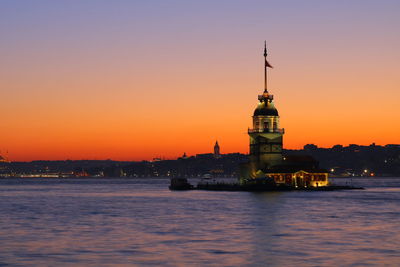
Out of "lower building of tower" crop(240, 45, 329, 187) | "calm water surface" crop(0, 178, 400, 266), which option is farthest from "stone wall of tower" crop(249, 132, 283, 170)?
"calm water surface" crop(0, 178, 400, 266)

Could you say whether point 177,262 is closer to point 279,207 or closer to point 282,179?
point 279,207

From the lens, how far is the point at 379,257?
134 feet

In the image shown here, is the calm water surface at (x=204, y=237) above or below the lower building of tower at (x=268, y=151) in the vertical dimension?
below

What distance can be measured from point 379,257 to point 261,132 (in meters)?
86.3

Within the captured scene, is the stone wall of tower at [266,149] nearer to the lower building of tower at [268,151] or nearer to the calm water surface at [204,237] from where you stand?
the lower building of tower at [268,151]

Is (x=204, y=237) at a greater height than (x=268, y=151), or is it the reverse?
(x=268, y=151)

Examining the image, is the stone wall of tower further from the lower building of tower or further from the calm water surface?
the calm water surface

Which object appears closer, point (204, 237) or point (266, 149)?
point (204, 237)

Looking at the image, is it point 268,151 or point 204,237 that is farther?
point 268,151

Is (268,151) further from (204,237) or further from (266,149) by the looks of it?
(204,237)

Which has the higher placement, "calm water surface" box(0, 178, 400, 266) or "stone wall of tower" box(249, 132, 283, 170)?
"stone wall of tower" box(249, 132, 283, 170)

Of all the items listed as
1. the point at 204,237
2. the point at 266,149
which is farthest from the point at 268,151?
the point at 204,237

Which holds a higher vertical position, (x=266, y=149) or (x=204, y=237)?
(x=266, y=149)

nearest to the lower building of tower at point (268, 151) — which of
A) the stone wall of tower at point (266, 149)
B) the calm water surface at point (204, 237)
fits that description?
the stone wall of tower at point (266, 149)
